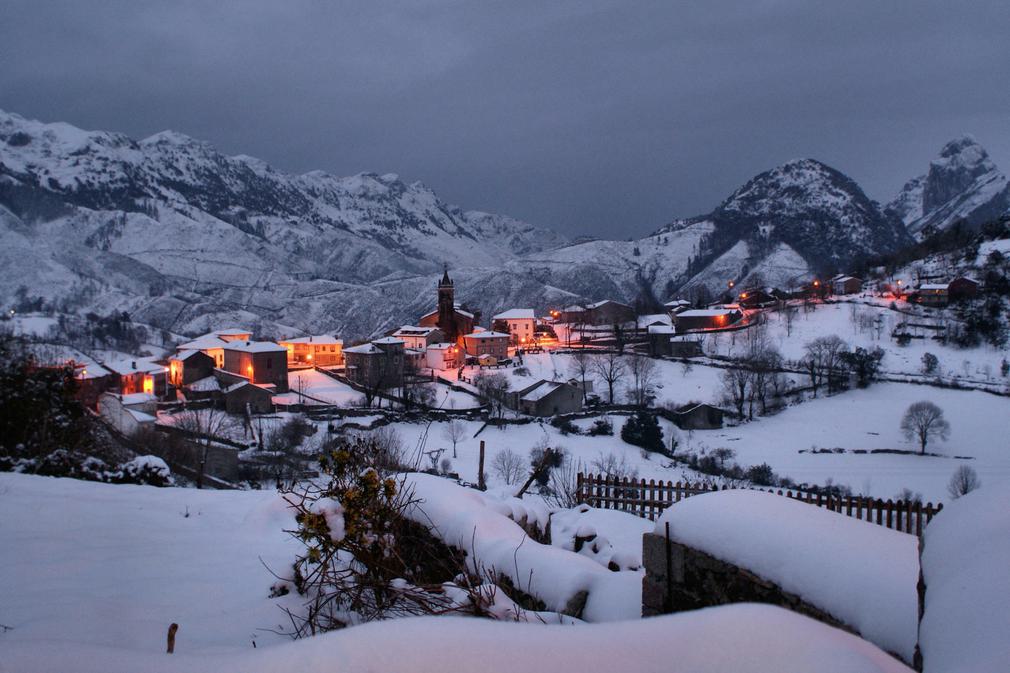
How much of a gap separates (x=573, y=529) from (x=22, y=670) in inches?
203

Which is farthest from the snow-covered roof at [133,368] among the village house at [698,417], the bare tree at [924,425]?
the bare tree at [924,425]

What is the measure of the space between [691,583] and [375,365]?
1567 inches

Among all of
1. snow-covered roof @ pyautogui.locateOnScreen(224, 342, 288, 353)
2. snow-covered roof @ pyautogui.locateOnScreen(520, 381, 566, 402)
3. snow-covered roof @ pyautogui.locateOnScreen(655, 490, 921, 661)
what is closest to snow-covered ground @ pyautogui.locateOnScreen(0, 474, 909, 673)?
snow-covered roof @ pyautogui.locateOnScreen(655, 490, 921, 661)

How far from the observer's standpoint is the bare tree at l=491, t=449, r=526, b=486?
70.4 ft

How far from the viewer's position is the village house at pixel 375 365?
131 ft

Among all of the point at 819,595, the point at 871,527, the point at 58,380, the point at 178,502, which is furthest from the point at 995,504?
the point at 58,380

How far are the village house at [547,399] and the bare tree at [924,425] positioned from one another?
679 inches

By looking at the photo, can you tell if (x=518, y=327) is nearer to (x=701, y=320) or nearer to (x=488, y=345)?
(x=488, y=345)

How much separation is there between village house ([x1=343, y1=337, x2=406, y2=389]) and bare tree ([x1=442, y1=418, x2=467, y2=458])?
32.6ft

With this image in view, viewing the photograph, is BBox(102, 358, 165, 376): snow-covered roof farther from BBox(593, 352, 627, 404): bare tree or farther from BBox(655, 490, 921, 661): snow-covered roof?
BBox(655, 490, 921, 661): snow-covered roof

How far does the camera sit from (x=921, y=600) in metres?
1.46

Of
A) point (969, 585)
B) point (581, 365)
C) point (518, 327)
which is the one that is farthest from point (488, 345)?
point (969, 585)

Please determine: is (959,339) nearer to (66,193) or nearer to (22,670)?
(22,670)

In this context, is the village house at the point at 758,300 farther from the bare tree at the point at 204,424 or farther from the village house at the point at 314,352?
the bare tree at the point at 204,424
